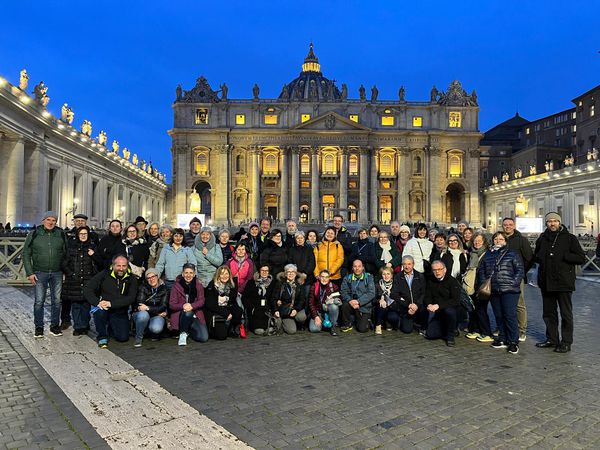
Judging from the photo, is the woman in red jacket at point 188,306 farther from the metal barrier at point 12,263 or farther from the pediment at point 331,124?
the pediment at point 331,124

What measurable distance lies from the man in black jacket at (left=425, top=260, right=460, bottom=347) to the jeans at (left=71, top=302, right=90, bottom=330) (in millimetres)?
6845

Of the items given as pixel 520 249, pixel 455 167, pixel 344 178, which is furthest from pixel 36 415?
pixel 455 167

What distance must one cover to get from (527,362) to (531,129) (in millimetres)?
91989

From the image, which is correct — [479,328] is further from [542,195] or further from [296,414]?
[542,195]

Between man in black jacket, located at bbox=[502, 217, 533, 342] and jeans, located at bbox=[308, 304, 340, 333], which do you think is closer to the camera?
man in black jacket, located at bbox=[502, 217, 533, 342]

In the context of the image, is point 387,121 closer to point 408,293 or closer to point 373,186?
point 373,186

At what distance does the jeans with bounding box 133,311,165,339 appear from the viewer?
8234mm

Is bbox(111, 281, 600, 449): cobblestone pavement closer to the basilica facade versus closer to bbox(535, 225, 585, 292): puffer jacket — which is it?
bbox(535, 225, 585, 292): puffer jacket

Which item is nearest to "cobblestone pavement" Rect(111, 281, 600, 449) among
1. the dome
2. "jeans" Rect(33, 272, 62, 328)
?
"jeans" Rect(33, 272, 62, 328)

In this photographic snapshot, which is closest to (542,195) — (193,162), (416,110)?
(416,110)

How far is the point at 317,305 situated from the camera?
9656mm

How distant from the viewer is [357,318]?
9547mm

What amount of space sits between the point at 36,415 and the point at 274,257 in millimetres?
5559

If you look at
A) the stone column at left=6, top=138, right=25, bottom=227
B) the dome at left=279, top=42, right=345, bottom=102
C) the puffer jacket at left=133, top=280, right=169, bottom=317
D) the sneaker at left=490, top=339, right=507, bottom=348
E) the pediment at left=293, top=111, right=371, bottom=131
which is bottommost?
the sneaker at left=490, top=339, right=507, bottom=348
